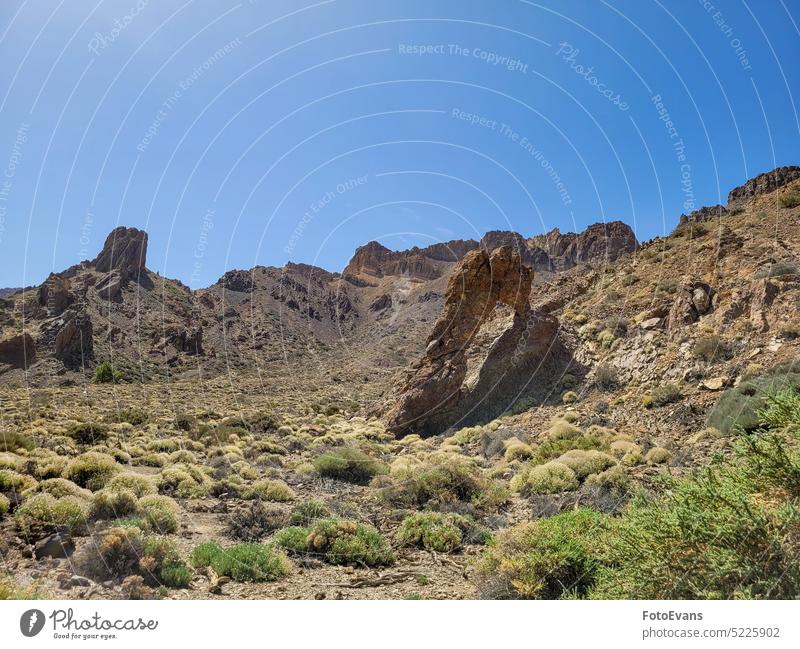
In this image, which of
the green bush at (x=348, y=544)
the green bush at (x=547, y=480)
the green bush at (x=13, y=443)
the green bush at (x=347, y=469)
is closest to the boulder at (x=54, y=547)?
the green bush at (x=348, y=544)

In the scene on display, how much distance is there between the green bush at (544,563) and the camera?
579cm

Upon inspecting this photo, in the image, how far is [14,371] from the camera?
158 ft

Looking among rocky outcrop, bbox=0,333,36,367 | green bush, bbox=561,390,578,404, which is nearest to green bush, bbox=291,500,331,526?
green bush, bbox=561,390,578,404

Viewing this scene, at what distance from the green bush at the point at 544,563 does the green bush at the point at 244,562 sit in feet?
10.0

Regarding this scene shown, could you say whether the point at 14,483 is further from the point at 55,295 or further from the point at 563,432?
the point at 55,295

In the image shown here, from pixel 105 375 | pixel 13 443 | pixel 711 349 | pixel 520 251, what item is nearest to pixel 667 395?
pixel 711 349

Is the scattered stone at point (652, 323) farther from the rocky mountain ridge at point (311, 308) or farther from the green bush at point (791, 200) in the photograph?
the green bush at point (791, 200)

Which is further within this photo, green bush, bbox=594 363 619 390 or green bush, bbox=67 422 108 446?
green bush, bbox=594 363 619 390

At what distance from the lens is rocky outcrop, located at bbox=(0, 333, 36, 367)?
49169mm

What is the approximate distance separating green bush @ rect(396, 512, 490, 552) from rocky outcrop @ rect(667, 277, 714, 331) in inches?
605

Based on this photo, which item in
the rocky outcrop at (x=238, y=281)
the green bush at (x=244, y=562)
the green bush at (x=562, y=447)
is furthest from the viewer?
the rocky outcrop at (x=238, y=281)

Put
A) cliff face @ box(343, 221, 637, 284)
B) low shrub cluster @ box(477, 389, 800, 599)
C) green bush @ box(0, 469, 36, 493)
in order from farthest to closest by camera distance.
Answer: cliff face @ box(343, 221, 637, 284)
green bush @ box(0, 469, 36, 493)
low shrub cluster @ box(477, 389, 800, 599)

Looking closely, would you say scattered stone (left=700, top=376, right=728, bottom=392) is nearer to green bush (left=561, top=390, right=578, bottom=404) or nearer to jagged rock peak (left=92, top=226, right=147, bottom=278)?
green bush (left=561, top=390, right=578, bottom=404)
